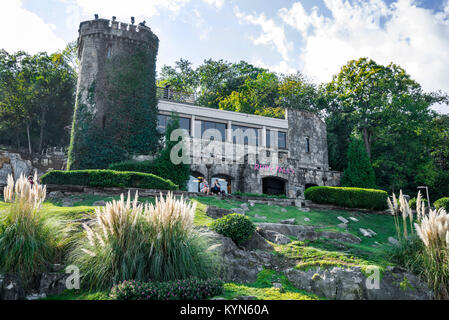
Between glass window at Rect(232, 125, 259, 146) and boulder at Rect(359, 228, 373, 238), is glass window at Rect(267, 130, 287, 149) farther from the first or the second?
boulder at Rect(359, 228, 373, 238)

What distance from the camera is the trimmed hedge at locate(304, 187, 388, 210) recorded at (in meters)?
17.2

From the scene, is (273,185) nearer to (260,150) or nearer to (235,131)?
(260,150)

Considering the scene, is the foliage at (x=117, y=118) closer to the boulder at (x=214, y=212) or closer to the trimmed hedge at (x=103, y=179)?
the trimmed hedge at (x=103, y=179)

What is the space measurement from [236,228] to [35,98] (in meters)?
29.7

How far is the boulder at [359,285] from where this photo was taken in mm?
6102

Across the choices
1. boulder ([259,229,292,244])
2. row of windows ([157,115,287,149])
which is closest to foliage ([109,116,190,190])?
row of windows ([157,115,287,149])

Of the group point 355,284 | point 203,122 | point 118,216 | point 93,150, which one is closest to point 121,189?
point 93,150

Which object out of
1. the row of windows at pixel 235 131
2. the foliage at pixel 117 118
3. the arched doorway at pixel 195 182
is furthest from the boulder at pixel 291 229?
the row of windows at pixel 235 131

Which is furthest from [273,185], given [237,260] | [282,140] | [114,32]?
[237,260]

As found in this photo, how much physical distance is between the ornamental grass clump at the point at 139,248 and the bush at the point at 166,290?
29 centimetres

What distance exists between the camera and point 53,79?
31.5 m

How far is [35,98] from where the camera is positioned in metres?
31.1

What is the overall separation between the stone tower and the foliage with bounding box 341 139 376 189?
45.3ft

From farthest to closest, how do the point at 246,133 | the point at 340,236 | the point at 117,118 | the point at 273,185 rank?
the point at 246,133, the point at 273,185, the point at 117,118, the point at 340,236
